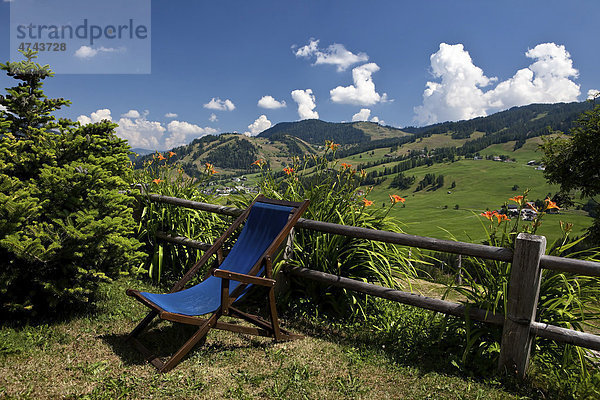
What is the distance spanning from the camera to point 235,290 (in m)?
2.97

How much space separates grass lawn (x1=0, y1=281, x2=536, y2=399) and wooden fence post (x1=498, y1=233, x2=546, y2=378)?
8.5 inches

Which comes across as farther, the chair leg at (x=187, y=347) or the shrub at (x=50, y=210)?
the shrub at (x=50, y=210)

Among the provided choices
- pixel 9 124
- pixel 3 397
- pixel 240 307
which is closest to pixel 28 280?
pixel 3 397

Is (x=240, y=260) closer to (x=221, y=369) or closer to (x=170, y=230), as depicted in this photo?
(x=221, y=369)

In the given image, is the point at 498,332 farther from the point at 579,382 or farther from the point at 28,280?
the point at 28,280

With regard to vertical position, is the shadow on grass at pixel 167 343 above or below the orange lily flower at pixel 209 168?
below

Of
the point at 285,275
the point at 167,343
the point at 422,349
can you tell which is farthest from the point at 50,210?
the point at 422,349

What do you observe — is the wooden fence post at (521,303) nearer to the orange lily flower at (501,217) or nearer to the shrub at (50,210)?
the orange lily flower at (501,217)

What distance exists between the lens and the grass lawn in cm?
247

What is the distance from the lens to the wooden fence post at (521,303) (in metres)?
2.60

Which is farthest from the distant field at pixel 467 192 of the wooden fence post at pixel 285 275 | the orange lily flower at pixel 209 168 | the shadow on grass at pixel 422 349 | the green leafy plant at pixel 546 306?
the green leafy plant at pixel 546 306

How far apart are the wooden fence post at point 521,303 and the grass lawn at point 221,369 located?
0.71ft

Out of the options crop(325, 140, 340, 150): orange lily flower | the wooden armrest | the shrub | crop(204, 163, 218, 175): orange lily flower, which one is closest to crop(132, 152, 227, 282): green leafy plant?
crop(204, 163, 218, 175): orange lily flower

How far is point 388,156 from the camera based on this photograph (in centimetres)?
19712
